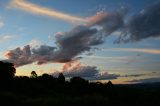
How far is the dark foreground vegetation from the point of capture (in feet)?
271

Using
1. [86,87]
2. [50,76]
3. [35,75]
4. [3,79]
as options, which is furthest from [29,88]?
[35,75]

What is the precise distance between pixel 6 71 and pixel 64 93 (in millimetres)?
32835

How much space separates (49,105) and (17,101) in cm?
1256

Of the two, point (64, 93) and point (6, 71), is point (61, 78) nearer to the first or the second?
point (6, 71)

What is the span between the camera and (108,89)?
5079 inches

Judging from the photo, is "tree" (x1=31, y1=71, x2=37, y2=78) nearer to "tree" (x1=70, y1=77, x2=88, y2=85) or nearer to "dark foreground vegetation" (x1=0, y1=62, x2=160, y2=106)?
"dark foreground vegetation" (x1=0, y1=62, x2=160, y2=106)

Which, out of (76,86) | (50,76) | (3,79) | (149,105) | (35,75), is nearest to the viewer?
(149,105)

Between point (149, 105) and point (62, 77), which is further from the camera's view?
point (62, 77)

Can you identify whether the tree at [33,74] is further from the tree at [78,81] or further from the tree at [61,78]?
the tree at [78,81]

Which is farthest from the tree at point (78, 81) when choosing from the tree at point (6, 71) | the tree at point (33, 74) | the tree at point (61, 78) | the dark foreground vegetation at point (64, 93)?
the tree at point (6, 71)

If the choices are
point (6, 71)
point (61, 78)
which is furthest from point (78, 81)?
point (6, 71)

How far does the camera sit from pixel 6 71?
138 meters

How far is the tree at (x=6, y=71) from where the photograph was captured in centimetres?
13059

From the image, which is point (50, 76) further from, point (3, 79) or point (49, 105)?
point (49, 105)
